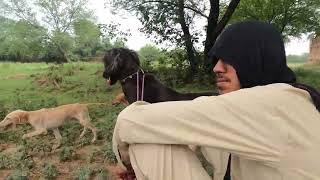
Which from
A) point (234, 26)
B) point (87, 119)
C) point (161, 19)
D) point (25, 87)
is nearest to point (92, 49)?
point (25, 87)

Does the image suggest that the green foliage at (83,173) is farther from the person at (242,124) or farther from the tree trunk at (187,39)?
the tree trunk at (187,39)

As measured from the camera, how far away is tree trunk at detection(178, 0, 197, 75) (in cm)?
1176

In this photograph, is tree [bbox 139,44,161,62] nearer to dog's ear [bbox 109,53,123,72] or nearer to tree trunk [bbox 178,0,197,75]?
tree trunk [bbox 178,0,197,75]

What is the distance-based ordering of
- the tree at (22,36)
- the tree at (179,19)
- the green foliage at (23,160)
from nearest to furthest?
the green foliage at (23,160) → the tree at (179,19) → the tree at (22,36)

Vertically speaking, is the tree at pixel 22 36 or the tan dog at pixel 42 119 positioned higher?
the tree at pixel 22 36

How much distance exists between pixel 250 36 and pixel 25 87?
13158mm

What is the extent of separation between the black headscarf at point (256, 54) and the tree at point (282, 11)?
1472 centimetres

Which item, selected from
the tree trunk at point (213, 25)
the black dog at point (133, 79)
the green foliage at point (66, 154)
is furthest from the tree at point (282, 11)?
the green foliage at point (66, 154)

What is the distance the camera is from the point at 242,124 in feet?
4.60

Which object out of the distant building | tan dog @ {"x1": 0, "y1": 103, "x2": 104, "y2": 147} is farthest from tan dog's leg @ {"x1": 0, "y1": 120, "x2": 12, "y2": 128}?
the distant building

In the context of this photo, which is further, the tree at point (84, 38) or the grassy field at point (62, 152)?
the tree at point (84, 38)

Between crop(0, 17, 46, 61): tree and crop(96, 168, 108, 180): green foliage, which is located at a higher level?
crop(0, 17, 46, 61): tree

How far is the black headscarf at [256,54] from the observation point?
1.55m

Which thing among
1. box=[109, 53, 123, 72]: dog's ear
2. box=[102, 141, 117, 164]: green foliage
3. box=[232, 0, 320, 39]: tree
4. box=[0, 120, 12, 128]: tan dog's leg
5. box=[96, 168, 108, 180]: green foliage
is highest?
box=[232, 0, 320, 39]: tree
